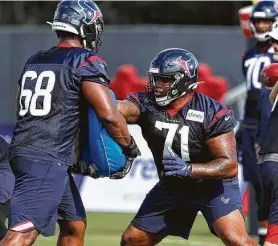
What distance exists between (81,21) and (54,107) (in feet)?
2.03

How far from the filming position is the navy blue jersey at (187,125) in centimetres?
740

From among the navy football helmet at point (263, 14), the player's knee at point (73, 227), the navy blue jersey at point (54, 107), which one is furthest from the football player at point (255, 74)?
the navy blue jersey at point (54, 107)

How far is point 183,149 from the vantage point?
24.6 ft

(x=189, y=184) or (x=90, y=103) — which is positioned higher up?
(x=90, y=103)

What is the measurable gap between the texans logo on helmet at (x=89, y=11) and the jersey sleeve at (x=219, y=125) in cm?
105

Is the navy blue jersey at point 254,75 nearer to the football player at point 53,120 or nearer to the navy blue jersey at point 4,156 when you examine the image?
the navy blue jersey at point 4,156

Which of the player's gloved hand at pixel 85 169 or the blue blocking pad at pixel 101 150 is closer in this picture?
the blue blocking pad at pixel 101 150

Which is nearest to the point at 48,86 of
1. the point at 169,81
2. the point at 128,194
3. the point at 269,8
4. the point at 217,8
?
the point at 169,81

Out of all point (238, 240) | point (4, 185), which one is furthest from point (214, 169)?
point (4, 185)

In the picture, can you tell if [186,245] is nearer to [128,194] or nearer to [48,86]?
[128,194]

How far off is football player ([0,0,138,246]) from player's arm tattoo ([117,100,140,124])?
30 cm

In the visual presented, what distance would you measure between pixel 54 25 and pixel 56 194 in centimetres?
114

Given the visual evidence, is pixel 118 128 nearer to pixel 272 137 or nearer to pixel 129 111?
pixel 129 111

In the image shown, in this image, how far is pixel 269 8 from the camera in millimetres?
10914
